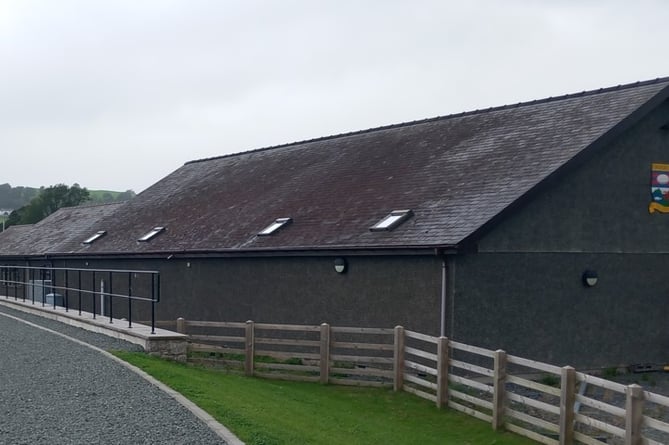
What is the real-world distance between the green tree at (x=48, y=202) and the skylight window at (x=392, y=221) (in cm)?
7494

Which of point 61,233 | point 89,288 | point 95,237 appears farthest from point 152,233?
point 61,233

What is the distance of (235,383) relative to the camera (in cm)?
1480

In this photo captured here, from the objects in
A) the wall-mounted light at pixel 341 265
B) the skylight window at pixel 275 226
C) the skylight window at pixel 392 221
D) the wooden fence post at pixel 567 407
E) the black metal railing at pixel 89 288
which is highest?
the skylight window at pixel 392 221

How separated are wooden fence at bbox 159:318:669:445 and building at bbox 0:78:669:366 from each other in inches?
26.7

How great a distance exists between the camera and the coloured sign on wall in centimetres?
1878

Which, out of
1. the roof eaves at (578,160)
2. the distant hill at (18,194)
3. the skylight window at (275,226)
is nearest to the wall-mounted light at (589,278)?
the roof eaves at (578,160)

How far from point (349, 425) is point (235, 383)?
9.58 ft

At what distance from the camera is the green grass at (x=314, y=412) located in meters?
10.7

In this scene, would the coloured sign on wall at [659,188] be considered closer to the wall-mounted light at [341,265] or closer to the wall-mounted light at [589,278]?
the wall-mounted light at [589,278]

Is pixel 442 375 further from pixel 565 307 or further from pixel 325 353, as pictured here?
pixel 565 307

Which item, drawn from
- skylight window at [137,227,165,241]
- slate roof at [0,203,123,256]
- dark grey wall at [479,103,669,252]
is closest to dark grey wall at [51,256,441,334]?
skylight window at [137,227,165,241]

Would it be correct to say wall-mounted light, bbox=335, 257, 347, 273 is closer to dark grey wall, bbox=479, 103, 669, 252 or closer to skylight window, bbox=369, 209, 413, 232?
skylight window, bbox=369, 209, 413, 232

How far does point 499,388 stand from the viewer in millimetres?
12719

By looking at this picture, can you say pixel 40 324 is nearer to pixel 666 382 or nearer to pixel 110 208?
pixel 666 382
